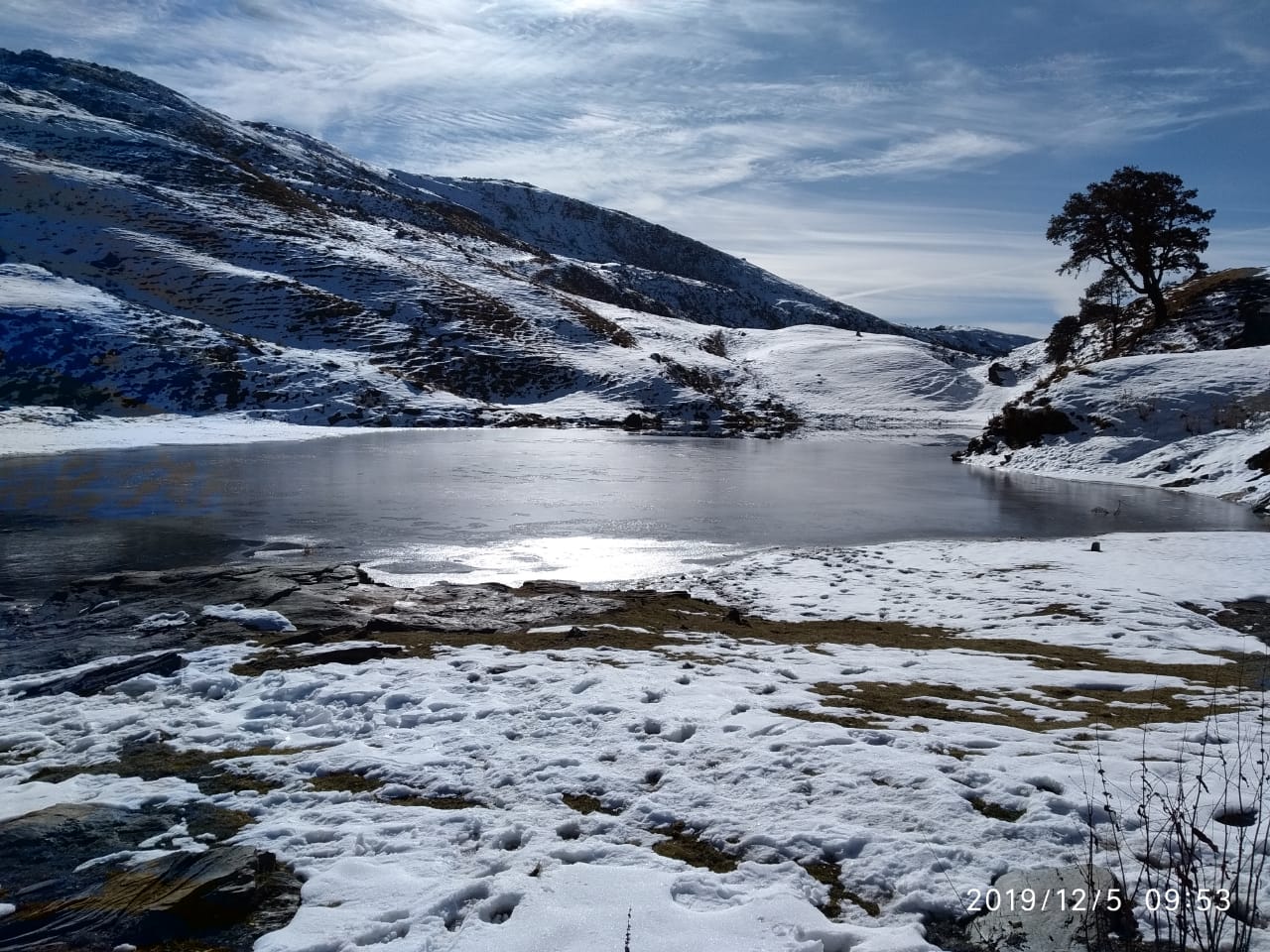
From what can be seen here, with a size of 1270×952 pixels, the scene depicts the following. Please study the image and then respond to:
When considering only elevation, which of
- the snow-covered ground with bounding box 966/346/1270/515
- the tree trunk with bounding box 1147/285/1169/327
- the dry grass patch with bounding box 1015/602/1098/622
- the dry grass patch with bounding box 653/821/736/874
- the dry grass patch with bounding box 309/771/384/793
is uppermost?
the tree trunk with bounding box 1147/285/1169/327

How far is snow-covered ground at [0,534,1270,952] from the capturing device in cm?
482

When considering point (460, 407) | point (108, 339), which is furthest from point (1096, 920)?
point (108, 339)

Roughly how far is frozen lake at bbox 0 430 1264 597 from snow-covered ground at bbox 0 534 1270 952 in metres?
7.20

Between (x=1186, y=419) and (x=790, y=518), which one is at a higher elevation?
(x=1186, y=419)

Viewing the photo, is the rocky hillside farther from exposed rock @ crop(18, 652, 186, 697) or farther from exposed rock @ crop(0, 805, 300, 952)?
exposed rock @ crop(0, 805, 300, 952)

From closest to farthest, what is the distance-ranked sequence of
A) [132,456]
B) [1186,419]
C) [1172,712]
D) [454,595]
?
[1172,712] < [454,595] < [1186,419] < [132,456]

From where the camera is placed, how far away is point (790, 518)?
23609 mm

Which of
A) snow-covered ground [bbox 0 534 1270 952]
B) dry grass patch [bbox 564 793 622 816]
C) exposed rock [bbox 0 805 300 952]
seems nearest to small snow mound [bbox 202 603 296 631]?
A: snow-covered ground [bbox 0 534 1270 952]

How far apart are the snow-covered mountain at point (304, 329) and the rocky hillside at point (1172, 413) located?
27.3m

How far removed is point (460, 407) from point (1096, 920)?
6905 cm

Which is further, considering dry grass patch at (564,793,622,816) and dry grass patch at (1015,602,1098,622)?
dry grass patch at (1015,602,1098,622)

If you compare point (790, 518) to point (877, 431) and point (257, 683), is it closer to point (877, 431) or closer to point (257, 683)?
point (257, 683)

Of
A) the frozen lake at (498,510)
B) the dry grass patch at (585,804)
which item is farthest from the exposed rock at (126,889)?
the frozen lake at (498,510)

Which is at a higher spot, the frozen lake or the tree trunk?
the tree trunk
